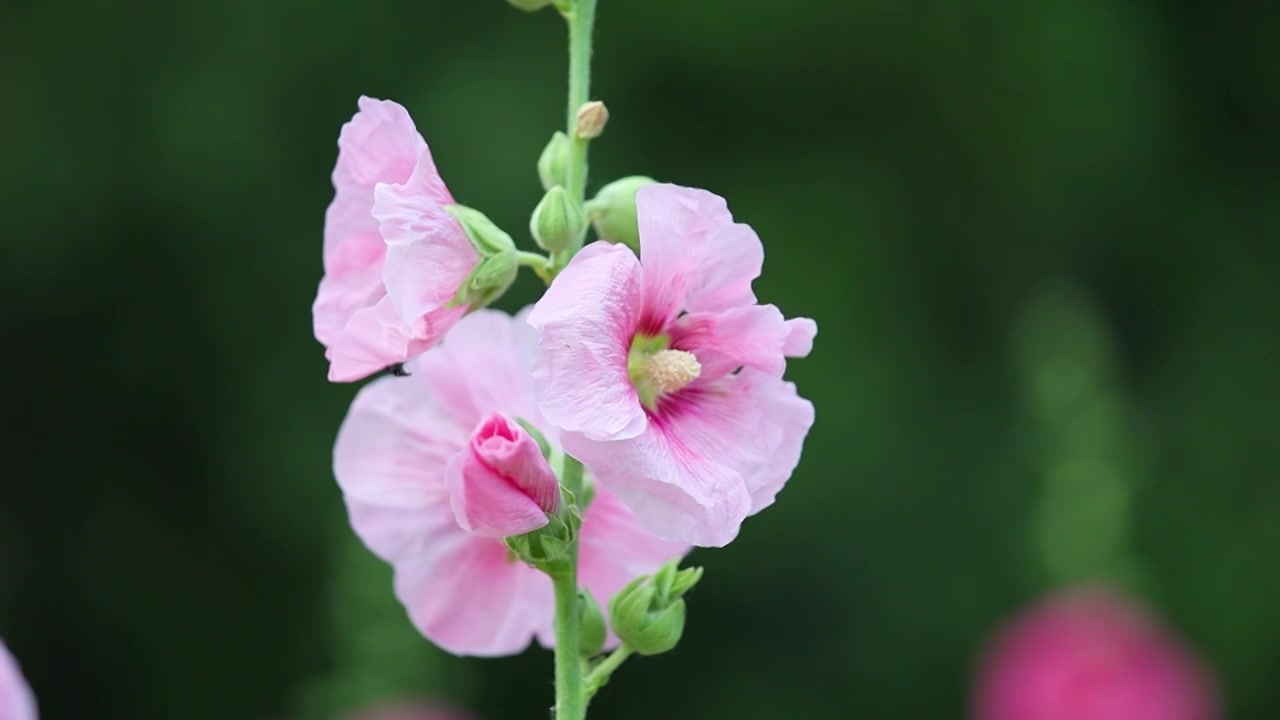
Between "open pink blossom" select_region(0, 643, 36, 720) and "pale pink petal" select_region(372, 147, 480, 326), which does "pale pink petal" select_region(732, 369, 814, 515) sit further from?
"open pink blossom" select_region(0, 643, 36, 720)

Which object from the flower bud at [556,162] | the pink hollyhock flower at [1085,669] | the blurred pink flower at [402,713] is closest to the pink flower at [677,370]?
the flower bud at [556,162]

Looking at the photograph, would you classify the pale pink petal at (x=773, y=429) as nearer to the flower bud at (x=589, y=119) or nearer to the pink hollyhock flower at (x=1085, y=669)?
the flower bud at (x=589, y=119)

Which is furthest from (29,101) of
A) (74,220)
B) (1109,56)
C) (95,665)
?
(1109,56)

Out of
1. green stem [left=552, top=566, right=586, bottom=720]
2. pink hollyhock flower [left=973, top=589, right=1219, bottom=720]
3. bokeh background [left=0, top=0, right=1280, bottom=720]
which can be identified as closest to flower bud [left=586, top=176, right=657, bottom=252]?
green stem [left=552, top=566, right=586, bottom=720]

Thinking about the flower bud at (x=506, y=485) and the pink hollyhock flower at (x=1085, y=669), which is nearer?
the flower bud at (x=506, y=485)

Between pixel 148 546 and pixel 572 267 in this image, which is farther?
pixel 148 546

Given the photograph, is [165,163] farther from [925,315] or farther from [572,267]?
[572,267]
